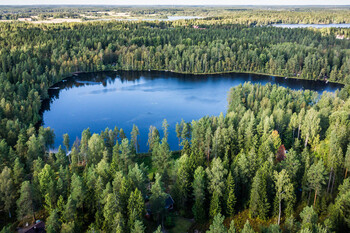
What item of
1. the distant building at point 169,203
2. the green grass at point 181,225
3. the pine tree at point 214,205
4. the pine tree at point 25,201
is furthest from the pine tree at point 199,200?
the pine tree at point 25,201

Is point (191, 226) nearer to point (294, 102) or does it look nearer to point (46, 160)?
point (46, 160)

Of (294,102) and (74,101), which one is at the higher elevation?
(294,102)

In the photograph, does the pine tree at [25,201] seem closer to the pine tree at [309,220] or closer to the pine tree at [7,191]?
the pine tree at [7,191]

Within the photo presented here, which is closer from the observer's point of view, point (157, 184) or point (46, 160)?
point (157, 184)

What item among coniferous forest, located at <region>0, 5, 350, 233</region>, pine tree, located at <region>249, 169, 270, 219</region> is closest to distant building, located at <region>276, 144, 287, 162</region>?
coniferous forest, located at <region>0, 5, 350, 233</region>

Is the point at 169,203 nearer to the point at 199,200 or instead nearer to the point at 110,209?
the point at 199,200

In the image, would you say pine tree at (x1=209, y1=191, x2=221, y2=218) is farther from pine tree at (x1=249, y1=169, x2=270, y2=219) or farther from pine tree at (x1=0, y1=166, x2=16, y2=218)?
pine tree at (x1=0, y1=166, x2=16, y2=218)

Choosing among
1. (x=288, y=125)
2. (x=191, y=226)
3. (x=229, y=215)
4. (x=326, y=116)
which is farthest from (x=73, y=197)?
(x=326, y=116)
